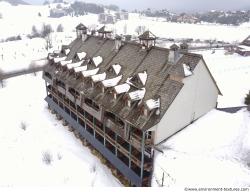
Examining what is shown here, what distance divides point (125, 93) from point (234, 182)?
13.0 meters

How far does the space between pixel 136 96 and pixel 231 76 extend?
1369 inches

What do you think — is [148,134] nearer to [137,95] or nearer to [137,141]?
[137,141]

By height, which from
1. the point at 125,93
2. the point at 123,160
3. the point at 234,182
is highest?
the point at 125,93

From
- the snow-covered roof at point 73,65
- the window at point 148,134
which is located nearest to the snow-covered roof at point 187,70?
the window at point 148,134

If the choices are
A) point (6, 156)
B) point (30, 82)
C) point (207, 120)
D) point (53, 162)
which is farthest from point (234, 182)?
point (30, 82)

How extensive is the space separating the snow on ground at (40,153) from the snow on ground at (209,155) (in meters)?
8.13

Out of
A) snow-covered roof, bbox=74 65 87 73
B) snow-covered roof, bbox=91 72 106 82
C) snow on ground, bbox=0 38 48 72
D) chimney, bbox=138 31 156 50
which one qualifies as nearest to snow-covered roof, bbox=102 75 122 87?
snow-covered roof, bbox=91 72 106 82

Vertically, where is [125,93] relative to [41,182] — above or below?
above

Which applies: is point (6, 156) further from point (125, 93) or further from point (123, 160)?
point (125, 93)

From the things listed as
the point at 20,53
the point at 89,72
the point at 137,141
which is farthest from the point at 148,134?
the point at 20,53

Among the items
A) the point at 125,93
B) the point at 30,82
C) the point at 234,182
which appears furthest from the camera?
the point at 30,82

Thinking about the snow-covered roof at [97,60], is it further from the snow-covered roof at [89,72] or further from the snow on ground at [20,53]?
the snow on ground at [20,53]

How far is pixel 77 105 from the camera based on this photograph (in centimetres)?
3559

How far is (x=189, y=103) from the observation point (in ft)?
87.2
